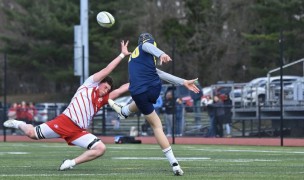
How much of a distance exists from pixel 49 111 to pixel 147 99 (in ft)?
73.8

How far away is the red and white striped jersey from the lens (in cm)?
1330

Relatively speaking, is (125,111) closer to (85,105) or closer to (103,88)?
(103,88)

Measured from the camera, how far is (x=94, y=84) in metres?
13.4

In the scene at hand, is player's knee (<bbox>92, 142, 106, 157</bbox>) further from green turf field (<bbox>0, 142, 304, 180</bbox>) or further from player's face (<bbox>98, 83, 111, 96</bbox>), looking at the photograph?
player's face (<bbox>98, 83, 111, 96</bbox>)

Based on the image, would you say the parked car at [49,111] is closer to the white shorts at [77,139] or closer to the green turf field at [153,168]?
the green turf field at [153,168]

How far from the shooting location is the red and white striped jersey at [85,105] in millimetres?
13305

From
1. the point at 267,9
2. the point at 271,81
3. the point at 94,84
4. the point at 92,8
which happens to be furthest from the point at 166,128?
the point at 92,8

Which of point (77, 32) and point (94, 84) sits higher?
point (77, 32)

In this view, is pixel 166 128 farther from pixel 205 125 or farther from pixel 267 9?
pixel 267 9

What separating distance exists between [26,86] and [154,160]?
38686mm

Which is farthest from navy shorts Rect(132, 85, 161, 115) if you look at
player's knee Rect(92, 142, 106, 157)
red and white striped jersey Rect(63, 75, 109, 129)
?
player's knee Rect(92, 142, 106, 157)

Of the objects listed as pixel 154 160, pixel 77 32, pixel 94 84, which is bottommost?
pixel 154 160

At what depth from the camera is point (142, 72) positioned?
12.9 m

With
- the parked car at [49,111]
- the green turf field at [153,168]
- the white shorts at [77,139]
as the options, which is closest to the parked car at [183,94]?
the parked car at [49,111]
